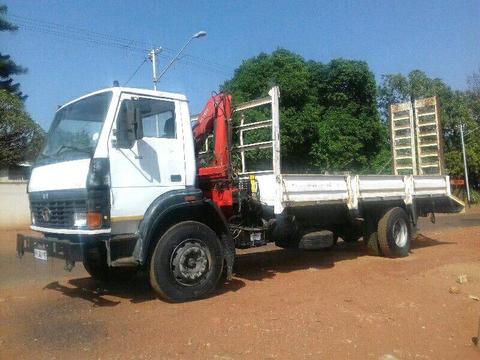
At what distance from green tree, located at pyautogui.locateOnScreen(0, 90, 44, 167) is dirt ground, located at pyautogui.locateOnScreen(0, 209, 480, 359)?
11.5 metres

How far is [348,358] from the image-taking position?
4.16 m

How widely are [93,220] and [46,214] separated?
107cm

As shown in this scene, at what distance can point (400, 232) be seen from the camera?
31.9ft

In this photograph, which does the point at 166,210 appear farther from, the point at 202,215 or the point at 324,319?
the point at 324,319

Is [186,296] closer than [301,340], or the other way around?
[301,340]

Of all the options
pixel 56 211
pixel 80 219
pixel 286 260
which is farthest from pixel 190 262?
pixel 286 260

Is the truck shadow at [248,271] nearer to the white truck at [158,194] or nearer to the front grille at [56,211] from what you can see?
the white truck at [158,194]

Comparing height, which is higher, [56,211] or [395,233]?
[56,211]

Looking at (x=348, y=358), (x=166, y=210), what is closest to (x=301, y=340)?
(x=348, y=358)

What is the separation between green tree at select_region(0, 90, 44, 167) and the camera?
1817 centimetres

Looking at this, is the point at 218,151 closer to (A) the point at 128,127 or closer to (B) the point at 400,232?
(A) the point at 128,127

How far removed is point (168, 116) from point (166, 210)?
51.9 inches

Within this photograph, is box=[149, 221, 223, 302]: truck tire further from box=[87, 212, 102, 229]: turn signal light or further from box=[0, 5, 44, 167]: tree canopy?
box=[0, 5, 44, 167]: tree canopy

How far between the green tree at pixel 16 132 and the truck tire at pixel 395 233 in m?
13.7
